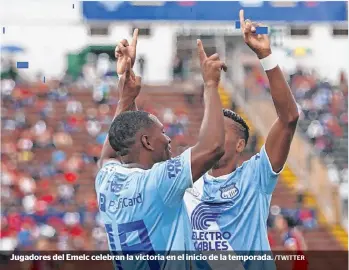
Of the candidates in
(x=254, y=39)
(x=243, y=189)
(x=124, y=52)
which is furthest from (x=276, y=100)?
(x=124, y=52)

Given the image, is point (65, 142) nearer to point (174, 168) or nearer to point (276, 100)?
point (276, 100)

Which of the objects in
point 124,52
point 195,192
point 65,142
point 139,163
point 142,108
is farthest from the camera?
point 65,142

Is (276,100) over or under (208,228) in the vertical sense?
over

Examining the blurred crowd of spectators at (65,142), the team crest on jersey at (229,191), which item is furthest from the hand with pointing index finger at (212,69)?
the blurred crowd of spectators at (65,142)

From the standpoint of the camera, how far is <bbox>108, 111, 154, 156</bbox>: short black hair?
3.34 m

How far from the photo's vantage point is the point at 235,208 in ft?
12.8

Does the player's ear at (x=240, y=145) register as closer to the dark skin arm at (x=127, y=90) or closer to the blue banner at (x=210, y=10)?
the dark skin arm at (x=127, y=90)

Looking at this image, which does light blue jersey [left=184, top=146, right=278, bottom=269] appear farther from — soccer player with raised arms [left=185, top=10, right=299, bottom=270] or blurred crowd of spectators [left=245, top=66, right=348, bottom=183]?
blurred crowd of spectators [left=245, top=66, right=348, bottom=183]

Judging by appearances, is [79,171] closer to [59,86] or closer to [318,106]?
[59,86]

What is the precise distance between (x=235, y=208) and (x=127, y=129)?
0.76m

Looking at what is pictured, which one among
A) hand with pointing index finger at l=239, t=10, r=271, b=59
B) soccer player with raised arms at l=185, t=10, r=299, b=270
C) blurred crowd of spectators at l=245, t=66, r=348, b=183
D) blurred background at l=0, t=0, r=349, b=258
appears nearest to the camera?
hand with pointing index finger at l=239, t=10, r=271, b=59

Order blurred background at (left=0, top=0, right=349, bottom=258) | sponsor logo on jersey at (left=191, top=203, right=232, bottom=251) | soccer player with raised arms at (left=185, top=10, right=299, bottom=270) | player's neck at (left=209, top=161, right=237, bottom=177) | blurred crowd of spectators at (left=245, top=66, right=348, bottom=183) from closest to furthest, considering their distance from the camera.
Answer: soccer player with raised arms at (left=185, top=10, right=299, bottom=270) → sponsor logo on jersey at (left=191, top=203, right=232, bottom=251) → player's neck at (left=209, top=161, right=237, bottom=177) → blurred background at (left=0, top=0, right=349, bottom=258) → blurred crowd of spectators at (left=245, top=66, right=348, bottom=183)

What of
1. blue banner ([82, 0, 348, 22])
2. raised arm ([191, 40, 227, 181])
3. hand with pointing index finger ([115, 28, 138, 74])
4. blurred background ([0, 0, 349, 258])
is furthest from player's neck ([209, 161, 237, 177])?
blurred background ([0, 0, 349, 258])

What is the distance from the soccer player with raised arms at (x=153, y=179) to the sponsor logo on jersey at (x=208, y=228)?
577 millimetres
